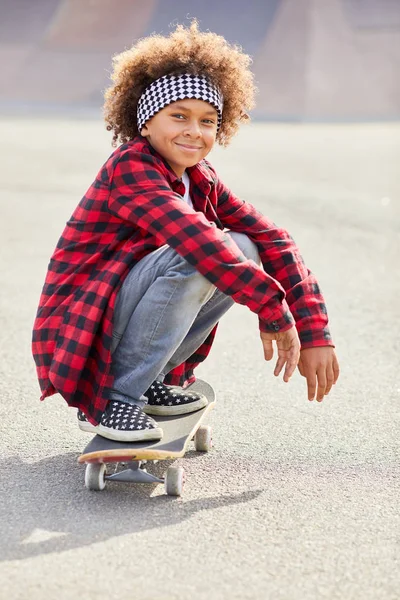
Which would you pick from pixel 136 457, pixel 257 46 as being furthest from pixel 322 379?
pixel 257 46

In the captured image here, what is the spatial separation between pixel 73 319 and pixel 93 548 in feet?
2.46

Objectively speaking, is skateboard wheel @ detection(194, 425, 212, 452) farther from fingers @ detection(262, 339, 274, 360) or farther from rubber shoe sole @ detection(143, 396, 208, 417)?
fingers @ detection(262, 339, 274, 360)

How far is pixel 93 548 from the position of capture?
233 centimetres

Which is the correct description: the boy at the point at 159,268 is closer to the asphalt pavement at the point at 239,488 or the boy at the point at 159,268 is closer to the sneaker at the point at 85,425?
the sneaker at the point at 85,425

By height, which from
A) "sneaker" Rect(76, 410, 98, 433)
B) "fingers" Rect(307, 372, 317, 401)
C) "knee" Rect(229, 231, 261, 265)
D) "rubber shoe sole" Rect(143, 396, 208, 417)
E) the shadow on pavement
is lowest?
the shadow on pavement

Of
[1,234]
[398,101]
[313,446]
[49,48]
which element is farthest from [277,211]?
[49,48]

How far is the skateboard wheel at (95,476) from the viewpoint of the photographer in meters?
2.70

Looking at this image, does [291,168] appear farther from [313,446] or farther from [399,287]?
[313,446]

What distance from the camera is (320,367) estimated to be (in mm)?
2953

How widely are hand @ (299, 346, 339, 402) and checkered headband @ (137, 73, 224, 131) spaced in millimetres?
892

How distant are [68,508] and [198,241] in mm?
868

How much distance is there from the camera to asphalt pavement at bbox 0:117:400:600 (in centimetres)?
221

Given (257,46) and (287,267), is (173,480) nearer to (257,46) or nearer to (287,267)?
(287,267)

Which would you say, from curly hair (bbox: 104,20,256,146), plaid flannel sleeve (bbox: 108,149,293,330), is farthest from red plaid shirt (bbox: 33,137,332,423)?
curly hair (bbox: 104,20,256,146)
